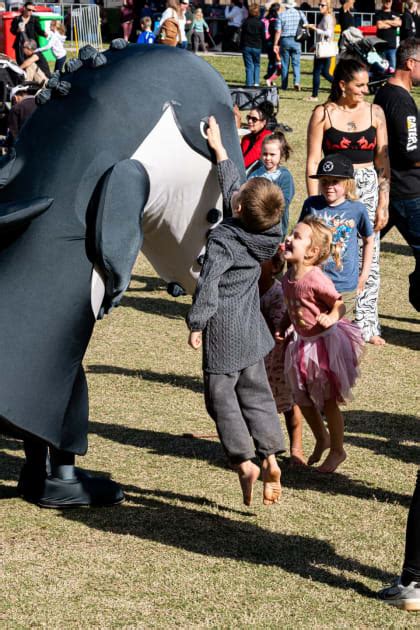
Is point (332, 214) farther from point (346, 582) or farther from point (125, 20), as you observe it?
point (125, 20)

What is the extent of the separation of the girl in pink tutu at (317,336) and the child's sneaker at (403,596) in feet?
4.58

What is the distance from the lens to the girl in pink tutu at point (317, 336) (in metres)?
5.08

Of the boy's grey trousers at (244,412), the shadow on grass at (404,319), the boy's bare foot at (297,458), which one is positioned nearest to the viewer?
the boy's grey trousers at (244,412)

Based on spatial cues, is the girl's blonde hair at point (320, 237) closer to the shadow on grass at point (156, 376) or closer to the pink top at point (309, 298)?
the pink top at point (309, 298)

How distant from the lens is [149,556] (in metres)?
4.40

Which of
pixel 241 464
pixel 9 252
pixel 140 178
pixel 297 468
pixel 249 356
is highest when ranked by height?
pixel 140 178

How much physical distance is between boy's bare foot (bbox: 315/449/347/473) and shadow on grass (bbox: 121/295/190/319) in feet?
11.6

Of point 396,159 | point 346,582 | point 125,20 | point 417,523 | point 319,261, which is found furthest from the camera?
point 125,20

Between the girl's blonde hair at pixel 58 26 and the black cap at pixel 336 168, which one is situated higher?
the girl's blonde hair at pixel 58 26

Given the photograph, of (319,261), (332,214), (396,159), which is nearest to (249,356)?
(319,261)

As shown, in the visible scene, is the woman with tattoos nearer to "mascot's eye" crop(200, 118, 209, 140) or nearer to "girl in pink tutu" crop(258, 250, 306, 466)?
"girl in pink tutu" crop(258, 250, 306, 466)

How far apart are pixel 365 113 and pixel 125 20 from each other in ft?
77.3

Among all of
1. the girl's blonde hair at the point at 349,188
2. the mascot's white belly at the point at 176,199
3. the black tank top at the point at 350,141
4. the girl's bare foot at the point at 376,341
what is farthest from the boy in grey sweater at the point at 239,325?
the girl's bare foot at the point at 376,341

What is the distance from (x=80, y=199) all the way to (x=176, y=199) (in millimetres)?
454
